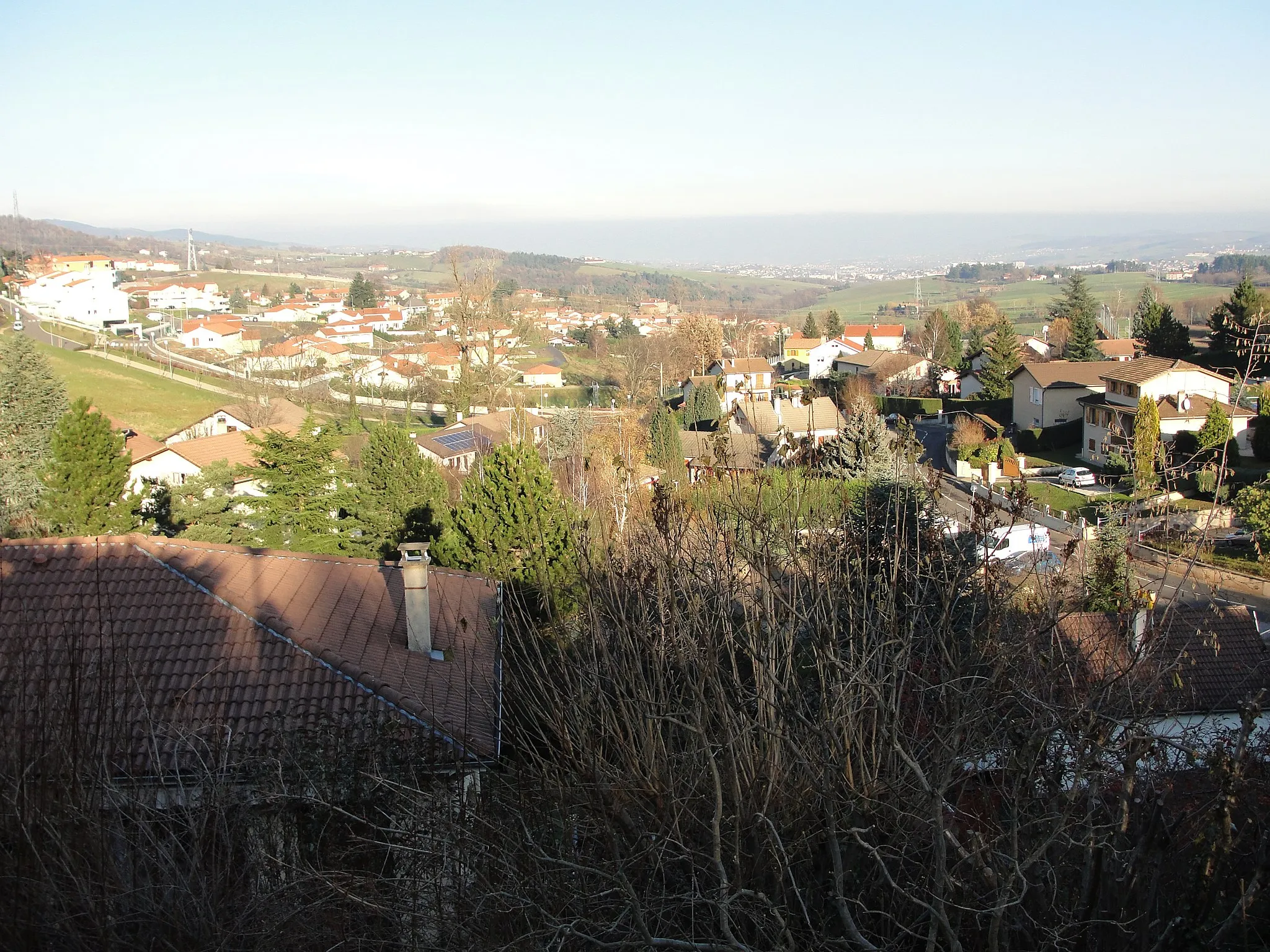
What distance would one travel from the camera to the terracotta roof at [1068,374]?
34.6 metres

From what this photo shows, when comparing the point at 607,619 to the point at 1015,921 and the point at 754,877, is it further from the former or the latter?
the point at 1015,921

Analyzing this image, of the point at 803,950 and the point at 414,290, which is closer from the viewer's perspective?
the point at 803,950

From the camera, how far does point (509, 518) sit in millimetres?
12297

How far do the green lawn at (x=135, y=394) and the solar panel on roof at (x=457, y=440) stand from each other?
418 inches

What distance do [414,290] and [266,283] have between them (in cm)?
1679

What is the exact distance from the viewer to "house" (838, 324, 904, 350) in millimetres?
70375

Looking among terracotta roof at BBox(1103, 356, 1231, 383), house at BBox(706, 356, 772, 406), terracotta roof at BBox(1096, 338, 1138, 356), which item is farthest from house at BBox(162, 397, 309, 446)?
terracotta roof at BBox(1096, 338, 1138, 356)

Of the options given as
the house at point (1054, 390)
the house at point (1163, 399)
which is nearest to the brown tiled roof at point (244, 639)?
the house at point (1163, 399)

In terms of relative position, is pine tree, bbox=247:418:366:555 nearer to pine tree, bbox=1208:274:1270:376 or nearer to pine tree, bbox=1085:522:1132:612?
pine tree, bbox=1085:522:1132:612

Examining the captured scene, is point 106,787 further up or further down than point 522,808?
further up

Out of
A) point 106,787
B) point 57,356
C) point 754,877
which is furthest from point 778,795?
point 57,356

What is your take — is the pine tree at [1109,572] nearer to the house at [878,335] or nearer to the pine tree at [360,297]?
the house at [878,335]

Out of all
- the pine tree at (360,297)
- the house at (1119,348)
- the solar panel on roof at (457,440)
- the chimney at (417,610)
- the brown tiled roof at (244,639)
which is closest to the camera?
the brown tiled roof at (244,639)

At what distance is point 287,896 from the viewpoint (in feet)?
12.0
